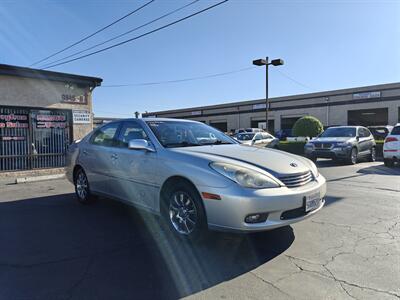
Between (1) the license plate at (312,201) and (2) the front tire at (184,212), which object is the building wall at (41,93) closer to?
(2) the front tire at (184,212)

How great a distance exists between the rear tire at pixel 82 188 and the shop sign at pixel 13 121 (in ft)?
18.5

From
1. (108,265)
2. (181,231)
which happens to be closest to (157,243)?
(181,231)

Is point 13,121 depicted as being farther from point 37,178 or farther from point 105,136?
point 105,136

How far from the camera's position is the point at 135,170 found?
4.70 metres

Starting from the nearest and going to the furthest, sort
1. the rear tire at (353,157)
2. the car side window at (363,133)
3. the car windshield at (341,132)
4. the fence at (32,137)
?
1. the fence at (32,137)
2. the rear tire at (353,157)
3. the car windshield at (341,132)
4. the car side window at (363,133)

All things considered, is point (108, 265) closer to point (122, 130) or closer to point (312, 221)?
point (122, 130)

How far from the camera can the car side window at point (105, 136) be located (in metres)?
5.51

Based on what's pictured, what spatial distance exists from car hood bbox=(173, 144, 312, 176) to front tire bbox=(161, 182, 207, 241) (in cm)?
47

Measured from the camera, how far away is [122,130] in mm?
5320

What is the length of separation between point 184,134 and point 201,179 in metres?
1.41

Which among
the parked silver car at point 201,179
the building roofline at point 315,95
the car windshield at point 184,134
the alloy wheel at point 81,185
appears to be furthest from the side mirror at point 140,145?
the building roofline at point 315,95

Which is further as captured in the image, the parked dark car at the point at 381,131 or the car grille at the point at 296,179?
the parked dark car at the point at 381,131

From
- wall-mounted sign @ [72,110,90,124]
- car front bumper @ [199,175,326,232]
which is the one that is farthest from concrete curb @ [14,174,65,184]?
car front bumper @ [199,175,326,232]

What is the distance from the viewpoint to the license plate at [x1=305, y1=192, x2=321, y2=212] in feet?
12.4
